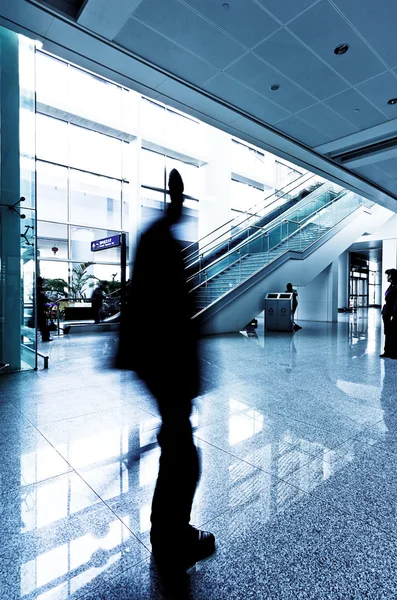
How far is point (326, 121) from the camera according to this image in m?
7.27

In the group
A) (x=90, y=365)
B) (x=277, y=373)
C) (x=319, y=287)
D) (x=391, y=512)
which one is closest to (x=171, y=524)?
(x=391, y=512)

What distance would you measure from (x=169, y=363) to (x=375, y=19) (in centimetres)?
534

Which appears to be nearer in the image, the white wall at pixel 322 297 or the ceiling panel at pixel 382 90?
the ceiling panel at pixel 382 90

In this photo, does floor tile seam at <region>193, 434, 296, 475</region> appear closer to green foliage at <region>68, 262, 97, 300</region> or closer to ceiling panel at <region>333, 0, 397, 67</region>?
ceiling panel at <region>333, 0, 397, 67</region>

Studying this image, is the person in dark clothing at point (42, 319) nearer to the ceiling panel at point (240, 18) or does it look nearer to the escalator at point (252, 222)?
the escalator at point (252, 222)

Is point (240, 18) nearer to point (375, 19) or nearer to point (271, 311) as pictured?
point (375, 19)

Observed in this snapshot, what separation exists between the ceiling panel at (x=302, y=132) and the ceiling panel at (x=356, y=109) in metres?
0.79

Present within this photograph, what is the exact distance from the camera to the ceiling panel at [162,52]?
4832mm

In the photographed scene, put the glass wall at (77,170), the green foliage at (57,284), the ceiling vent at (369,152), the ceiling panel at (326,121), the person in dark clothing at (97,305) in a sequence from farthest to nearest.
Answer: the green foliage at (57,284)
the glass wall at (77,170)
the person in dark clothing at (97,305)
the ceiling vent at (369,152)
the ceiling panel at (326,121)

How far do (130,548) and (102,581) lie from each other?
0.72 ft

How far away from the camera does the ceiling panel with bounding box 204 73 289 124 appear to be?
5984 millimetres

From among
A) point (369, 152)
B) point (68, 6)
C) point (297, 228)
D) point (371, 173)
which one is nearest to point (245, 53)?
point (68, 6)

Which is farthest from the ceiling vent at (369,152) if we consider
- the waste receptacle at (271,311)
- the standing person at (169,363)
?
the standing person at (169,363)

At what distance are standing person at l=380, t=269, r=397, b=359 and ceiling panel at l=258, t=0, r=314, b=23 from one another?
4662 millimetres
